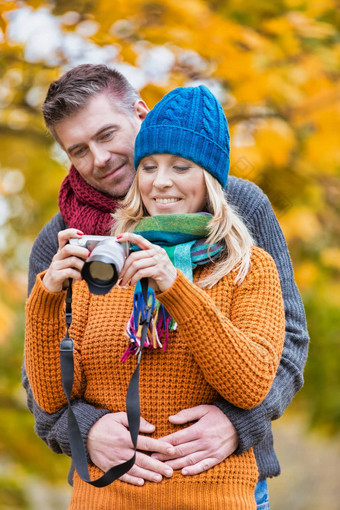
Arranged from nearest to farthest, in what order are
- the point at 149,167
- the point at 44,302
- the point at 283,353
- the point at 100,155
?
the point at 44,302 < the point at 149,167 < the point at 283,353 < the point at 100,155

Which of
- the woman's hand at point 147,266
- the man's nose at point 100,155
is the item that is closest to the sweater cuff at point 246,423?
the woman's hand at point 147,266

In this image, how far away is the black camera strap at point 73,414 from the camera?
1.83 meters

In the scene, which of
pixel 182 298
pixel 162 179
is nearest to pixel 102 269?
pixel 182 298

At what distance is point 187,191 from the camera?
2.09m

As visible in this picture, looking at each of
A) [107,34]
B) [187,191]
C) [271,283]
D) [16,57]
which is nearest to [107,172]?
[187,191]

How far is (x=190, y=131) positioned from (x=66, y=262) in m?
0.55

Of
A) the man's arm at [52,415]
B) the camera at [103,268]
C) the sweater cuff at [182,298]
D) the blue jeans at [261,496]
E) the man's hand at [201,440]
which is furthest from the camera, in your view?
the blue jeans at [261,496]

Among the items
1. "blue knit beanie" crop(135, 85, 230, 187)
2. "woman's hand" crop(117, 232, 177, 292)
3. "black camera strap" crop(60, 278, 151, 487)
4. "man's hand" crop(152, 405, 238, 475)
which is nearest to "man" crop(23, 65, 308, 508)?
"man's hand" crop(152, 405, 238, 475)

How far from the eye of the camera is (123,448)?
1990mm

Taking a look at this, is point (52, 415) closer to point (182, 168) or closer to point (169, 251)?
point (169, 251)

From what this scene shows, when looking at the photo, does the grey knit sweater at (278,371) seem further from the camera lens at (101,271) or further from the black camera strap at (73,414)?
the camera lens at (101,271)

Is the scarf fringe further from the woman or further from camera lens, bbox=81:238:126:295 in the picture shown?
camera lens, bbox=81:238:126:295

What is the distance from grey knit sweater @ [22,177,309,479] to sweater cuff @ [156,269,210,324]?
335mm

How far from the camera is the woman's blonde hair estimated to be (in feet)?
6.67
